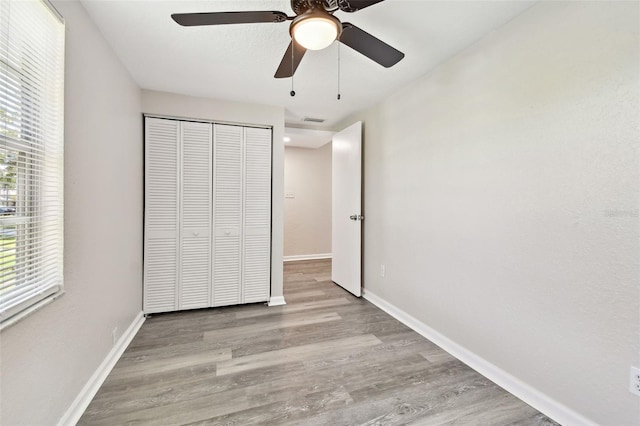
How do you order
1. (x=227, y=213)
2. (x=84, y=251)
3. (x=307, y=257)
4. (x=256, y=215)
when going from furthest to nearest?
1. (x=307, y=257)
2. (x=256, y=215)
3. (x=227, y=213)
4. (x=84, y=251)

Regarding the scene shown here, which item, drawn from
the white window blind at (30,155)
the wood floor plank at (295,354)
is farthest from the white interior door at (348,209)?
the white window blind at (30,155)

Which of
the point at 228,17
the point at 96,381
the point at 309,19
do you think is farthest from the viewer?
the point at 96,381

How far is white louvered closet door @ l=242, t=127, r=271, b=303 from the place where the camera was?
311 cm

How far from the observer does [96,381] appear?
1743mm

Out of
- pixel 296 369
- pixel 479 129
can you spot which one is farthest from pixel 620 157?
pixel 296 369

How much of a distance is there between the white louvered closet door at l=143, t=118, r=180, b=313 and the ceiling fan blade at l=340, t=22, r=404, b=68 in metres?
2.15

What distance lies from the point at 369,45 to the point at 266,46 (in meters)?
0.87

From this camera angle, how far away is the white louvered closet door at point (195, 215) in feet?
9.54

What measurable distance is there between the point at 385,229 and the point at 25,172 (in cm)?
279

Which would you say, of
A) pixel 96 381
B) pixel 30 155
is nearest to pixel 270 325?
pixel 96 381

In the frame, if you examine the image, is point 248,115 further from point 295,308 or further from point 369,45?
point 295,308

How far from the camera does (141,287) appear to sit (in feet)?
9.15

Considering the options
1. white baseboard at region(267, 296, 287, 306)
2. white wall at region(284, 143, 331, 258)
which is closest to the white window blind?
white baseboard at region(267, 296, 287, 306)

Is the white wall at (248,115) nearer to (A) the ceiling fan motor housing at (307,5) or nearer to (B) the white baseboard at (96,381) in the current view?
(B) the white baseboard at (96,381)
